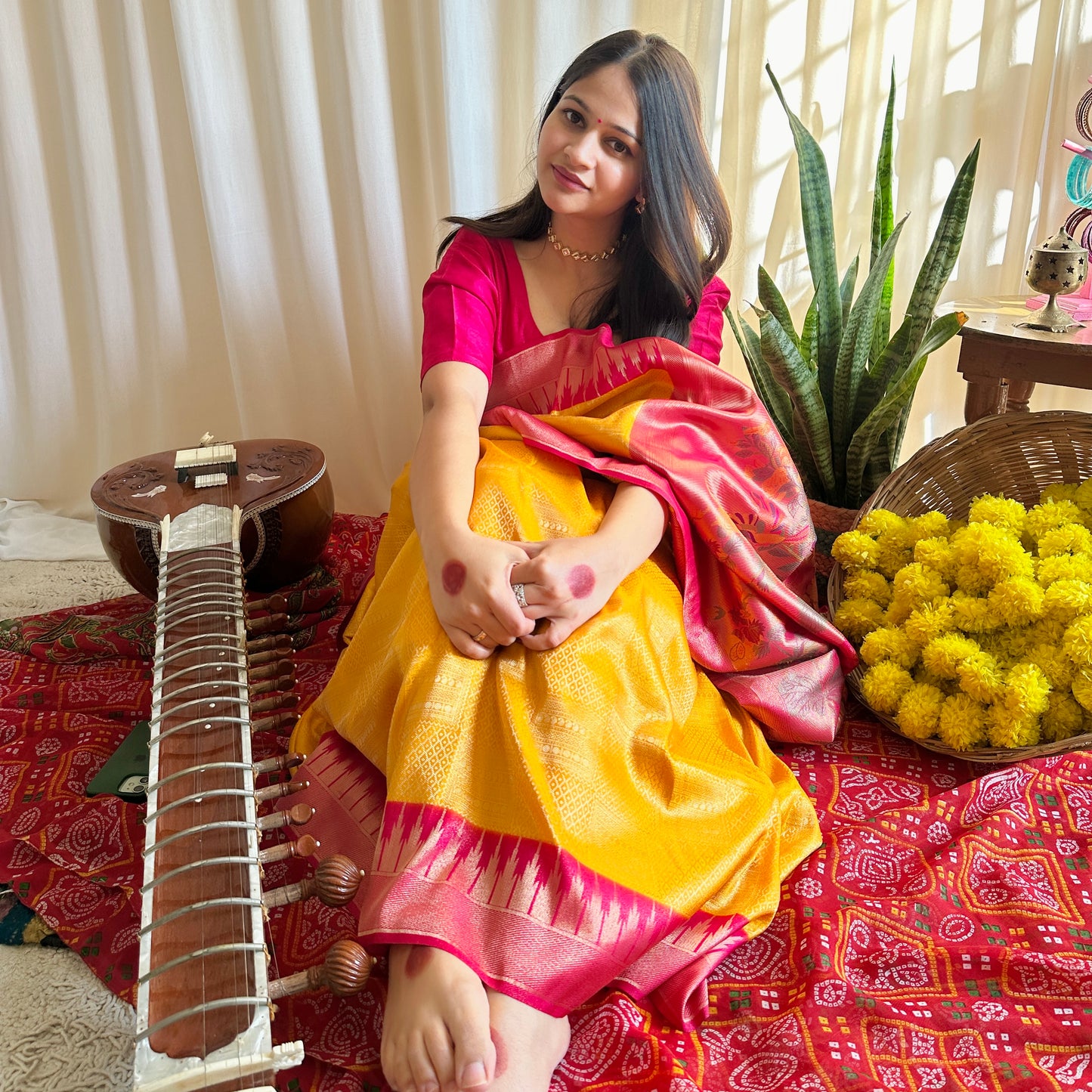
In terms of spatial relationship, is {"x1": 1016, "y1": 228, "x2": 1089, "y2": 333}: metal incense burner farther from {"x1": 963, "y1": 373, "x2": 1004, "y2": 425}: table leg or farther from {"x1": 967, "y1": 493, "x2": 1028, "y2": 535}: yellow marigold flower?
{"x1": 967, "y1": 493, "x2": 1028, "y2": 535}: yellow marigold flower

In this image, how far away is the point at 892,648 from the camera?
1.51 meters

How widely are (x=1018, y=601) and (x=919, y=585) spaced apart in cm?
15

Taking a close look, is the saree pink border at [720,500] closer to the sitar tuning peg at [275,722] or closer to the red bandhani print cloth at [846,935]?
the red bandhani print cloth at [846,935]

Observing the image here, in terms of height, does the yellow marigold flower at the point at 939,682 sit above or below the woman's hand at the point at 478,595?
below

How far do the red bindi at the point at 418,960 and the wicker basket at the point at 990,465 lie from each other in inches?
39.3

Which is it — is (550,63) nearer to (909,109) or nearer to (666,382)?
(909,109)

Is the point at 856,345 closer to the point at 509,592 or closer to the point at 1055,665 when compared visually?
the point at 1055,665

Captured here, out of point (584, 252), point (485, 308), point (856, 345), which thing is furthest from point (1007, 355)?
point (485, 308)

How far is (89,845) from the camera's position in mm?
1314

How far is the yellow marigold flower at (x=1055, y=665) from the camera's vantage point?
140 cm

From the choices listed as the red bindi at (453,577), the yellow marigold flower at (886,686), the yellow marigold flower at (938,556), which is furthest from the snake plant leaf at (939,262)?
the red bindi at (453,577)

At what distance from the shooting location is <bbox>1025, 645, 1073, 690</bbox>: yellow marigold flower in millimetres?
1404

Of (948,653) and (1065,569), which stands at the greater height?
(1065,569)

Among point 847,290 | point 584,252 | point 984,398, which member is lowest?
point 984,398
